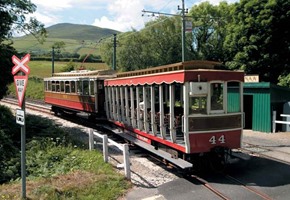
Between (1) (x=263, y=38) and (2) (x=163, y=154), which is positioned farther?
(1) (x=263, y=38)

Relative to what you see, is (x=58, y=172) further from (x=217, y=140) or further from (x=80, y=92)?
(x=80, y=92)

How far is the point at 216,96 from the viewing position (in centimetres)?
1005

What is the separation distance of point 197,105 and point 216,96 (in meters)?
0.63

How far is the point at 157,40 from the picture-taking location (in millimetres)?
41312

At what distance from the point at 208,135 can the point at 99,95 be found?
9814mm

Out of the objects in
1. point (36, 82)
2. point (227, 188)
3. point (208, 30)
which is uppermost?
point (208, 30)

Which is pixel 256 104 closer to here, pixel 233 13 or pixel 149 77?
pixel 149 77

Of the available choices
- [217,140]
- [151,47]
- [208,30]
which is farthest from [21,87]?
[208,30]

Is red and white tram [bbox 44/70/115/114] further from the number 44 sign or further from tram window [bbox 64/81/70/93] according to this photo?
the number 44 sign

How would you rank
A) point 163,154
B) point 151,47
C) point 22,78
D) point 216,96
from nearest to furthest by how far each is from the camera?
point 22,78 → point 216,96 → point 163,154 → point 151,47

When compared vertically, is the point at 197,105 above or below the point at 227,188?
above

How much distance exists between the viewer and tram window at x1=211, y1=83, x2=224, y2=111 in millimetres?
9945

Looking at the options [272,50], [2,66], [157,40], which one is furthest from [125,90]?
[157,40]

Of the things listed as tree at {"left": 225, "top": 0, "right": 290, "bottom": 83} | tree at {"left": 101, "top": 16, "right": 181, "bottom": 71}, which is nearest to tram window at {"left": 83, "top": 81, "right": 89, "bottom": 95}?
tree at {"left": 225, "top": 0, "right": 290, "bottom": 83}
